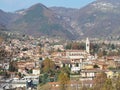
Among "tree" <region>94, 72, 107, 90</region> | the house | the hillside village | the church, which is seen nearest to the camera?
"tree" <region>94, 72, 107, 90</region>

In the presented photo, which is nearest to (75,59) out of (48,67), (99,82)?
(48,67)

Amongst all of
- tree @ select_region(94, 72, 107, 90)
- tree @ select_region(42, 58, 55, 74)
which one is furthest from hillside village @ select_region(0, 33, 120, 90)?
tree @ select_region(94, 72, 107, 90)

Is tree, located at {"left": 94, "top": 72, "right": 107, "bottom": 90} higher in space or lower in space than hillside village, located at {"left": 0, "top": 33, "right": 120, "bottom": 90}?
higher

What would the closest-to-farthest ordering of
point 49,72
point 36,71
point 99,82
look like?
point 99,82, point 49,72, point 36,71

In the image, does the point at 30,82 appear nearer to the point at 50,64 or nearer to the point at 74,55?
the point at 50,64

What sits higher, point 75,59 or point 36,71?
point 75,59

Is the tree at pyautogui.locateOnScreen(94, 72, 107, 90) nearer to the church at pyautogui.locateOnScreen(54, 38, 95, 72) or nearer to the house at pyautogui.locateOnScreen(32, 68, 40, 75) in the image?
the church at pyautogui.locateOnScreen(54, 38, 95, 72)

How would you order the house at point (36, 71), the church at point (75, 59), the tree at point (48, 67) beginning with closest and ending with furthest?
1. the tree at point (48, 67)
2. the house at point (36, 71)
3. the church at point (75, 59)

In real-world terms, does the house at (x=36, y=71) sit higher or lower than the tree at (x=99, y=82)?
lower

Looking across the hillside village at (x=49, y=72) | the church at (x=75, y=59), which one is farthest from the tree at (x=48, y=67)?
the church at (x=75, y=59)

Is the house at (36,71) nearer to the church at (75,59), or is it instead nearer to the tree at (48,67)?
the tree at (48,67)

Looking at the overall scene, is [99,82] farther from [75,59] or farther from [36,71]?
[75,59]
